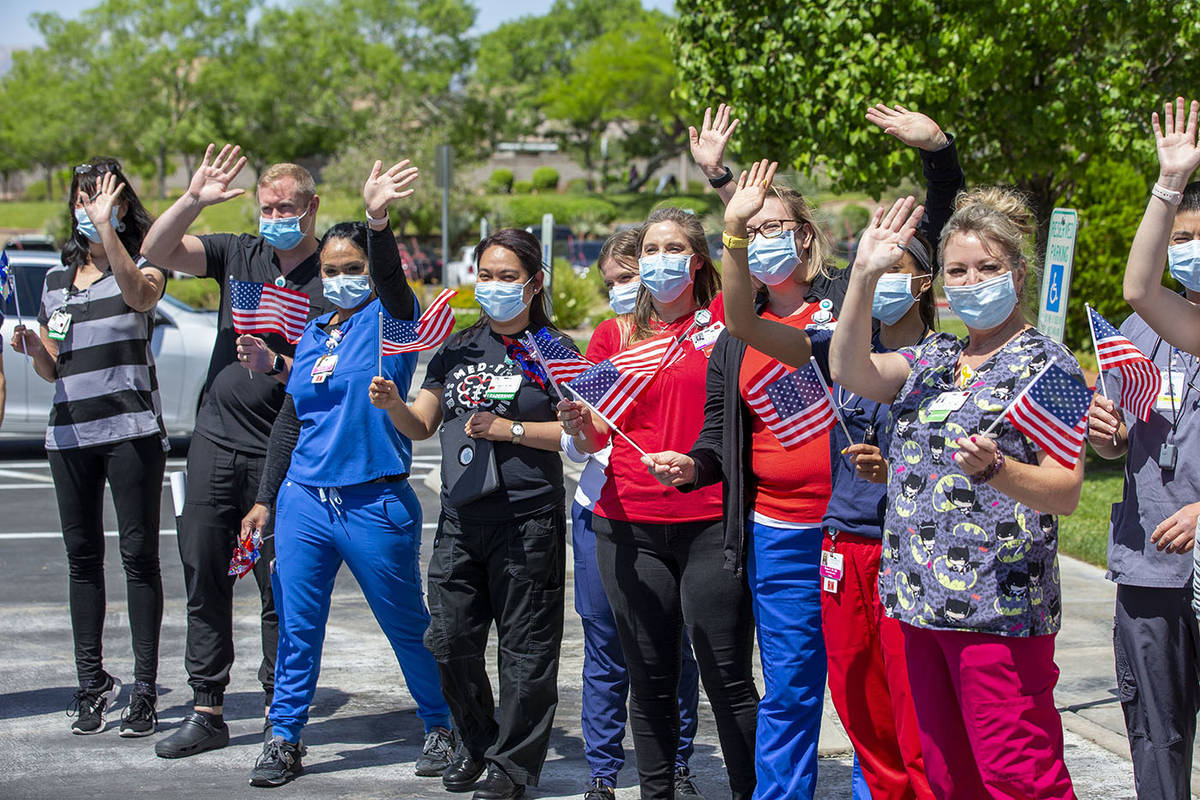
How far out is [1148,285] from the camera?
12.0ft

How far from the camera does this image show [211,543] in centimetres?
530

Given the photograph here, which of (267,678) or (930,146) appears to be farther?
(267,678)

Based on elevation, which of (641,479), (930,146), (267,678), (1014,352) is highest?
(930,146)

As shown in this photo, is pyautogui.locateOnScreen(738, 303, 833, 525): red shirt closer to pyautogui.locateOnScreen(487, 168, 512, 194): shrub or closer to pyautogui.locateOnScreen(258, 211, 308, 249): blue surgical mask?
pyautogui.locateOnScreen(258, 211, 308, 249): blue surgical mask

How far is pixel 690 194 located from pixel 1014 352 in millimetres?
70193

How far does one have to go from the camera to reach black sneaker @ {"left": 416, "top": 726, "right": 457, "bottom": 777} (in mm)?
5056

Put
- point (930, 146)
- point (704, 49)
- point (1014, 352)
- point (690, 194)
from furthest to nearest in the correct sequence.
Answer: point (690, 194), point (704, 49), point (930, 146), point (1014, 352)

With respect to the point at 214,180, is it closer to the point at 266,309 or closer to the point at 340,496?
the point at 266,309

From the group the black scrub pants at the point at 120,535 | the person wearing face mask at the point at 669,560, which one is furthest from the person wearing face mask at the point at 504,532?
the black scrub pants at the point at 120,535

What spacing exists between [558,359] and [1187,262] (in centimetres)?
204

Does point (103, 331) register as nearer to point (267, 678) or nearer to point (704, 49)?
point (267, 678)

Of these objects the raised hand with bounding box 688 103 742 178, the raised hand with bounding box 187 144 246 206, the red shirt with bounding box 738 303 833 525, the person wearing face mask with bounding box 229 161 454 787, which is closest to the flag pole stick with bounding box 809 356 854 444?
the red shirt with bounding box 738 303 833 525

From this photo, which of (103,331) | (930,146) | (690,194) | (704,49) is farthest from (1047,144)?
(690,194)

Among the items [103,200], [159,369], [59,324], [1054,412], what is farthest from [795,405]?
[159,369]
